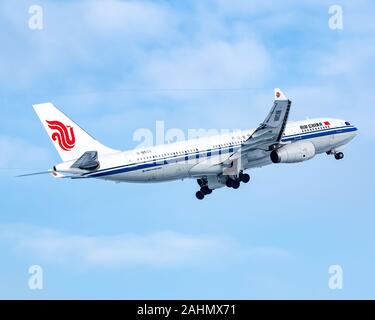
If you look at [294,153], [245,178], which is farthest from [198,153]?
[294,153]

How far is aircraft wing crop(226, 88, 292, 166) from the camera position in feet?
282

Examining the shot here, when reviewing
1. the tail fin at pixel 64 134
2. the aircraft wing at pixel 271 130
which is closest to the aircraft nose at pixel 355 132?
the aircraft wing at pixel 271 130

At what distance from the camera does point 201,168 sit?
8906 centimetres

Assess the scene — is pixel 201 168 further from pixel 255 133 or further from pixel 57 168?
pixel 57 168

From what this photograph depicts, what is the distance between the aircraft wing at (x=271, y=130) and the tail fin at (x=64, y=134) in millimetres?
13502

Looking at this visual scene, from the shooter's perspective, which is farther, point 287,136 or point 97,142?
point 287,136

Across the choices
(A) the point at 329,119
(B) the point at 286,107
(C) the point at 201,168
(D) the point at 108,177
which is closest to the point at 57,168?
(D) the point at 108,177

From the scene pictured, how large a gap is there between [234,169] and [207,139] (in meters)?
3.69

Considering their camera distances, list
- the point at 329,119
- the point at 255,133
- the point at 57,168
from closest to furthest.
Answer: the point at 57,168 → the point at 255,133 → the point at 329,119

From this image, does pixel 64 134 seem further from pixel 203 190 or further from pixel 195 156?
pixel 203 190

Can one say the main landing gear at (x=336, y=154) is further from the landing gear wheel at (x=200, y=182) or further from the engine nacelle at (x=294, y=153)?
the landing gear wheel at (x=200, y=182)

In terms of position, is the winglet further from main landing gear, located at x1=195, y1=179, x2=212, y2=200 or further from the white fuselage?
main landing gear, located at x1=195, y1=179, x2=212, y2=200

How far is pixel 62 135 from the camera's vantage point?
85.5 m

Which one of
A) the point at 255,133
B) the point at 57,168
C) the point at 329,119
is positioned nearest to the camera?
the point at 57,168
